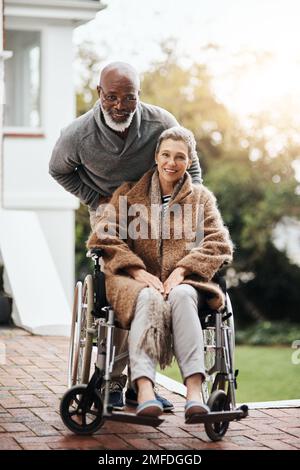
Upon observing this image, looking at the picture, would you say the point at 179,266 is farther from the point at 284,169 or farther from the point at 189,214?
the point at 284,169

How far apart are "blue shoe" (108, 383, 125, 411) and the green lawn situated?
423cm

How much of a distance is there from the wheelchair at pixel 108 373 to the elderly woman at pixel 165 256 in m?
0.07

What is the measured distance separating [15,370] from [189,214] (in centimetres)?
182

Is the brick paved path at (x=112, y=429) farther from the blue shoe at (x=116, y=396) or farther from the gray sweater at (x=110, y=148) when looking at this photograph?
the gray sweater at (x=110, y=148)

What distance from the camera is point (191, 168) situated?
422cm

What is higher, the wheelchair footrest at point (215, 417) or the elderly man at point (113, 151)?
the elderly man at point (113, 151)

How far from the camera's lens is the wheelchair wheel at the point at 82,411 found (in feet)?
12.2

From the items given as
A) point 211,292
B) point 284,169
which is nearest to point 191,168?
point 211,292

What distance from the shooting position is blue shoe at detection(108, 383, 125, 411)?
4.23 metres

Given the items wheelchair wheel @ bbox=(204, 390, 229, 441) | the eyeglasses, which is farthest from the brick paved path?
the eyeglasses

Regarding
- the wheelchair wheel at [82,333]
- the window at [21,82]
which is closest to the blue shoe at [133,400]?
the wheelchair wheel at [82,333]

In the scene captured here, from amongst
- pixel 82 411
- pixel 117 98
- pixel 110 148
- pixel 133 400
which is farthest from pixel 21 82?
pixel 82 411

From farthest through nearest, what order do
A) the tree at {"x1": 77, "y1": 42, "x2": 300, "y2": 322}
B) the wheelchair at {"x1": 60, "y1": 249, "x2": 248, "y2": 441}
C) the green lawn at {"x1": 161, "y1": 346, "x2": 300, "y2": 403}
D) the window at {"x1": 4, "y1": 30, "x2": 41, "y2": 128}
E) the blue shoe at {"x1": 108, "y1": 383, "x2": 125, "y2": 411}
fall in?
the tree at {"x1": 77, "y1": 42, "x2": 300, "y2": 322} < the window at {"x1": 4, "y1": 30, "x2": 41, "y2": 128} < the green lawn at {"x1": 161, "y1": 346, "x2": 300, "y2": 403} < the blue shoe at {"x1": 108, "y1": 383, "x2": 125, "y2": 411} < the wheelchair at {"x1": 60, "y1": 249, "x2": 248, "y2": 441}

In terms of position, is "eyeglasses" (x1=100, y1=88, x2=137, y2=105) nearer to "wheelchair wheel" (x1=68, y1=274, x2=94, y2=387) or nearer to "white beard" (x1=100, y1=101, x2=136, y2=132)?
"white beard" (x1=100, y1=101, x2=136, y2=132)
